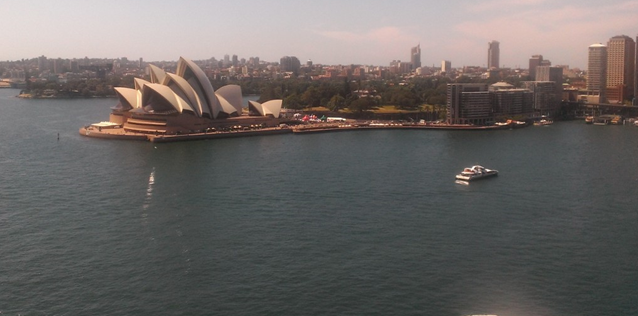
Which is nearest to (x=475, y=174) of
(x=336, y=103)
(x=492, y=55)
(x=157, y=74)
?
(x=157, y=74)

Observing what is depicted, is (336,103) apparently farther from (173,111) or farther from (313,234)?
(313,234)

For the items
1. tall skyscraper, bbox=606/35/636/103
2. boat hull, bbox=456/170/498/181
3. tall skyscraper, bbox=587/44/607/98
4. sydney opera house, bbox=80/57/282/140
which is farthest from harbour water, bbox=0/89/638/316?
tall skyscraper, bbox=606/35/636/103

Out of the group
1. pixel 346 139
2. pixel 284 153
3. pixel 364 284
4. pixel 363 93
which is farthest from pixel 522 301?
pixel 363 93

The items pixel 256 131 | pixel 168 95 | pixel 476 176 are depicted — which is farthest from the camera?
pixel 256 131

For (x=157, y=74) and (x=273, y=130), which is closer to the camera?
(x=157, y=74)

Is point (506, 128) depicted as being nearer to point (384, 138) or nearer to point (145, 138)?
point (384, 138)

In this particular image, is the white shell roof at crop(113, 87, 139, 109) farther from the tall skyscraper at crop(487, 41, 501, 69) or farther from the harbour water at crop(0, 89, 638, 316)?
the tall skyscraper at crop(487, 41, 501, 69)
